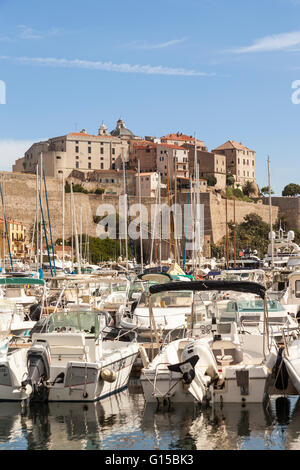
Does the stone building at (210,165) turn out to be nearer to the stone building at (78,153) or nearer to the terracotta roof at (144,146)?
the terracotta roof at (144,146)

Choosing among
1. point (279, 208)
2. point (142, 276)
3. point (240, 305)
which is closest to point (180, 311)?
point (240, 305)

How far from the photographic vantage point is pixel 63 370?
39.2 feet

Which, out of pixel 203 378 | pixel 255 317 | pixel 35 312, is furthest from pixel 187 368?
pixel 35 312

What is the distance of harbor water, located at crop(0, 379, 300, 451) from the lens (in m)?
10.1

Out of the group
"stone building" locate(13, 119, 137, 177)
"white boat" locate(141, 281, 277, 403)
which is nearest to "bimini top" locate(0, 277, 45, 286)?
"white boat" locate(141, 281, 277, 403)

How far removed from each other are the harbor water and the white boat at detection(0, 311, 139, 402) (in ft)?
0.63

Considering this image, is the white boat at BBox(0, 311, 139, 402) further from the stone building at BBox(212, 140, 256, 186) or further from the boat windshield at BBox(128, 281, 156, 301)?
the stone building at BBox(212, 140, 256, 186)

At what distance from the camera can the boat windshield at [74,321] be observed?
13.0 metres

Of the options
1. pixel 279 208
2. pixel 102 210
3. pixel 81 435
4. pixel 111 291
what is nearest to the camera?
pixel 81 435

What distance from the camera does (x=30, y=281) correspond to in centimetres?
2066

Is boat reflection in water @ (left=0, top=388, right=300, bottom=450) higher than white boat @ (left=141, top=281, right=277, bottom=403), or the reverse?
white boat @ (left=141, top=281, right=277, bottom=403)

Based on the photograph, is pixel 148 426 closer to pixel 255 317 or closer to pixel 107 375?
pixel 107 375
